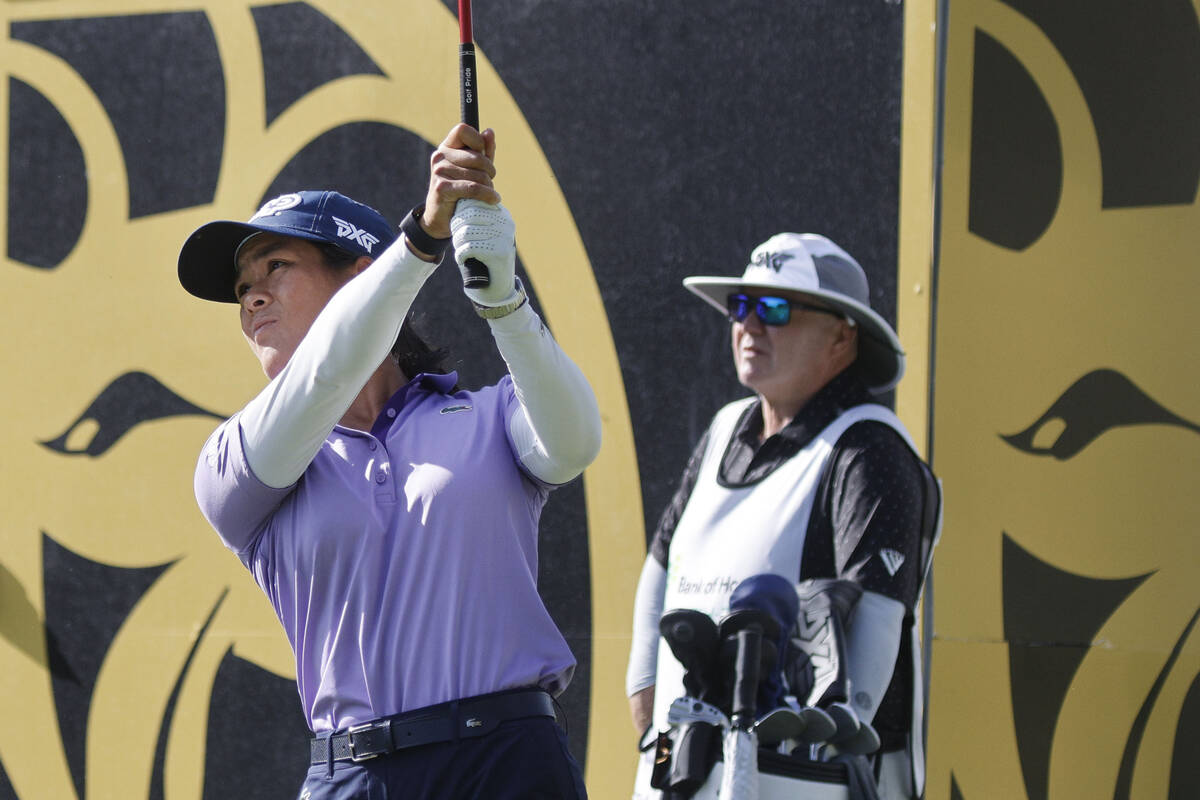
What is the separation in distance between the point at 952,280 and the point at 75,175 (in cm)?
256

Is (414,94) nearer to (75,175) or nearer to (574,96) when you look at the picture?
(574,96)

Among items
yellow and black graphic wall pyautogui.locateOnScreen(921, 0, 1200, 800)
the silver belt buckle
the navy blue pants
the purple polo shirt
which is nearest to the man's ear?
yellow and black graphic wall pyautogui.locateOnScreen(921, 0, 1200, 800)

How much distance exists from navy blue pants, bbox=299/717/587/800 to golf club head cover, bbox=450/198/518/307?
1.99ft

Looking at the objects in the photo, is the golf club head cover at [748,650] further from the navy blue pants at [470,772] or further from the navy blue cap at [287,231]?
the navy blue cap at [287,231]

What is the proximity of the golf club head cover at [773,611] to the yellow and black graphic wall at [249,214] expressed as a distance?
1718 millimetres

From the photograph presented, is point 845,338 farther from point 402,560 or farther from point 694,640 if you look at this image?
point 402,560

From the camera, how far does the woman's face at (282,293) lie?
230cm

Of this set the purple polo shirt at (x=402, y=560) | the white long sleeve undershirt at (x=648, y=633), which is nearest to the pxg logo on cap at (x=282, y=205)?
the purple polo shirt at (x=402, y=560)

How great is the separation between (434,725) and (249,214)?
2.51 metres

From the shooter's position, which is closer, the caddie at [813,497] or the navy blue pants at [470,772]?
the navy blue pants at [470,772]

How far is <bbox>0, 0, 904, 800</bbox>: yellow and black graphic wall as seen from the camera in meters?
3.86

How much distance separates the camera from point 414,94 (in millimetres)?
4172

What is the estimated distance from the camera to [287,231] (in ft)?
7.54

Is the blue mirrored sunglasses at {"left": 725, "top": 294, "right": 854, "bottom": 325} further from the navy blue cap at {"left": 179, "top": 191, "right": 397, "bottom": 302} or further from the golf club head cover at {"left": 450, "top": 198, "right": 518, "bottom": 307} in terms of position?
the golf club head cover at {"left": 450, "top": 198, "right": 518, "bottom": 307}
